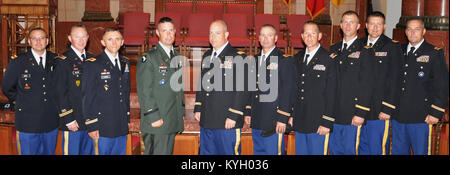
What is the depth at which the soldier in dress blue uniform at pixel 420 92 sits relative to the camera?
290cm

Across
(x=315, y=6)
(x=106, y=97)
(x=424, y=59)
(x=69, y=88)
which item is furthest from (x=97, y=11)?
(x=424, y=59)

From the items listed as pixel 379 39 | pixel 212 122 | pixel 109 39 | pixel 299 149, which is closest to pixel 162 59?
pixel 109 39

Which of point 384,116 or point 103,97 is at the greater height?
point 103,97

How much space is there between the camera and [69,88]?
2.84 m

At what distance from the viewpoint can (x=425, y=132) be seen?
117 inches

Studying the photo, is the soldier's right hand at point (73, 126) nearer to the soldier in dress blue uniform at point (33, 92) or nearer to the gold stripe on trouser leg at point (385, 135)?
the soldier in dress blue uniform at point (33, 92)

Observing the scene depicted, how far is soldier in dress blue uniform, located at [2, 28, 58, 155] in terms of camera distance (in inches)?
114

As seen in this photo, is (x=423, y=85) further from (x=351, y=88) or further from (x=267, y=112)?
(x=267, y=112)

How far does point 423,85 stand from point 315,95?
33.3 inches

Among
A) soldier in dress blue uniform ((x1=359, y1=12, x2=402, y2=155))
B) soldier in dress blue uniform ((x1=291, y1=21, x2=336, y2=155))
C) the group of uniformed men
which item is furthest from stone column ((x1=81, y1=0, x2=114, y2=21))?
soldier in dress blue uniform ((x1=359, y1=12, x2=402, y2=155))

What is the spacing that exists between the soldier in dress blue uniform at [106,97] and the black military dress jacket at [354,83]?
5.12 feet

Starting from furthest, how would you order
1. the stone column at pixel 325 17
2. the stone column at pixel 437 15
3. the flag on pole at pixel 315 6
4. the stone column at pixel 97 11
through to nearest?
the stone column at pixel 325 17, the flag on pole at pixel 315 6, the stone column at pixel 97 11, the stone column at pixel 437 15

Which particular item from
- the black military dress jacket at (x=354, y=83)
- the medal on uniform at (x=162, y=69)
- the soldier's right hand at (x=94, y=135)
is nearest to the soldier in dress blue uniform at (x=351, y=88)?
the black military dress jacket at (x=354, y=83)
